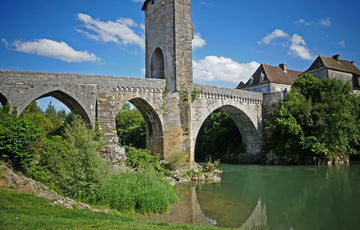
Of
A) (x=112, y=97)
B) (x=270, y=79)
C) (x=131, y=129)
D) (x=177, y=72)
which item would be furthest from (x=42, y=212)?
(x=131, y=129)

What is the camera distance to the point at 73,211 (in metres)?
6.34

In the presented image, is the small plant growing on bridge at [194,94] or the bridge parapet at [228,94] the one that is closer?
the small plant growing on bridge at [194,94]

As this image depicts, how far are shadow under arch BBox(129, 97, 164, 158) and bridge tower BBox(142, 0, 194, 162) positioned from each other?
326 mm

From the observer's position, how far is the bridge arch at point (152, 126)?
1608cm

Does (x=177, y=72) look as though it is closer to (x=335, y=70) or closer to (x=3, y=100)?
(x=3, y=100)

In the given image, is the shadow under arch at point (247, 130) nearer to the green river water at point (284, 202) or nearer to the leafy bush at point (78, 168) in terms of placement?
the green river water at point (284, 202)

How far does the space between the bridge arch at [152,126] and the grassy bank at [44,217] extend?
31.9 ft

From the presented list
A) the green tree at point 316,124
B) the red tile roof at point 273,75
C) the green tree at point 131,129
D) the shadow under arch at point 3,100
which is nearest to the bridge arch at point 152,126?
the shadow under arch at point 3,100

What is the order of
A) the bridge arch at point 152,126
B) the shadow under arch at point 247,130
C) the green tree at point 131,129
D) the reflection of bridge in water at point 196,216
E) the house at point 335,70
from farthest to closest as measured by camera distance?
the green tree at point 131,129
the house at point 335,70
the shadow under arch at point 247,130
the bridge arch at point 152,126
the reflection of bridge in water at point 196,216

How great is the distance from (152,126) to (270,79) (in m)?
18.6

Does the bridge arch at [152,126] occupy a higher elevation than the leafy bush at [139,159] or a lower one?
higher

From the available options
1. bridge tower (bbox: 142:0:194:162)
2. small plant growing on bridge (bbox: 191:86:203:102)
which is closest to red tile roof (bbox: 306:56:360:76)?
small plant growing on bridge (bbox: 191:86:203:102)

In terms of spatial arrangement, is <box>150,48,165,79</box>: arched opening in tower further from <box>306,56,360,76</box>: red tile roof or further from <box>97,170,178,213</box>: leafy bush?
<box>306,56,360,76</box>: red tile roof

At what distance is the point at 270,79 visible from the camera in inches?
1217
